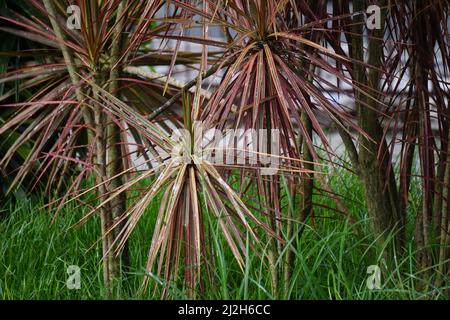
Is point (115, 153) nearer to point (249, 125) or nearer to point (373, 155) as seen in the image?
point (249, 125)

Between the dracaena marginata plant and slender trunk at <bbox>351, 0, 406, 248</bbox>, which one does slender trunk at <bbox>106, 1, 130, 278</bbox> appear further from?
slender trunk at <bbox>351, 0, 406, 248</bbox>

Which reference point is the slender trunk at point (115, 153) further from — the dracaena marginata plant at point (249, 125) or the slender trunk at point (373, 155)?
the slender trunk at point (373, 155)

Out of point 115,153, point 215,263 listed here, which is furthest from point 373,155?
point 115,153

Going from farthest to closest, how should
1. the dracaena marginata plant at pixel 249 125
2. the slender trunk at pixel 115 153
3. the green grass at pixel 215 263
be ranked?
1. the slender trunk at pixel 115 153
2. the green grass at pixel 215 263
3. the dracaena marginata plant at pixel 249 125

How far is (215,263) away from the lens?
2.09 metres

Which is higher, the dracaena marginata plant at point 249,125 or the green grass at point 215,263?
the dracaena marginata plant at point 249,125

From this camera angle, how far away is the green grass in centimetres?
175

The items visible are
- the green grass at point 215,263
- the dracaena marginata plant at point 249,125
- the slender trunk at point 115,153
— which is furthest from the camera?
the slender trunk at point 115,153

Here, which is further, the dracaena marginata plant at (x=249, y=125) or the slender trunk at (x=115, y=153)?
the slender trunk at (x=115, y=153)

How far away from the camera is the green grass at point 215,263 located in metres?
1.75

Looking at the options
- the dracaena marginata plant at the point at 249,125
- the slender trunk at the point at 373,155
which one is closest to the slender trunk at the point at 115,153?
the dracaena marginata plant at the point at 249,125
